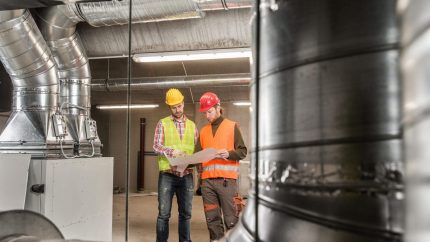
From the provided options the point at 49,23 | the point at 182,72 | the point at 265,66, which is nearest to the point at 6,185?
the point at 49,23

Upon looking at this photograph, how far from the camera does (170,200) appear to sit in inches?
127

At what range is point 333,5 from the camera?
0.63 meters

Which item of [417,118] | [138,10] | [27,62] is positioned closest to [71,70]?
[27,62]

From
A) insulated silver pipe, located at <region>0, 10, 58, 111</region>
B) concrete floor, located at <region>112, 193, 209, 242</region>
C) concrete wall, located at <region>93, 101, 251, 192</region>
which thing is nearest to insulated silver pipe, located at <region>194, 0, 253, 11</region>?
insulated silver pipe, located at <region>0, 10, 58, 111</region>

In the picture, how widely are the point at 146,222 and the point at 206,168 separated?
8.55 ft

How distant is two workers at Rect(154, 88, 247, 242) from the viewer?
10.0ft

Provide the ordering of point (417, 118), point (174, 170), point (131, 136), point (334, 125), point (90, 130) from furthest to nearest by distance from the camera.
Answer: point (131, 136)
point (90, 130)
point (174, 170)
point (334, 125)
point (417, 118)

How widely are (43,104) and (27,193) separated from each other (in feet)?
2.62

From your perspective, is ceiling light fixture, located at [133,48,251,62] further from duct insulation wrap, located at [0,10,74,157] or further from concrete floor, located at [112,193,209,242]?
concrete floor, located at [112,193,209,242]

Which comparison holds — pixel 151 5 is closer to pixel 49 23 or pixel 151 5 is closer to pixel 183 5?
pixel 183 5

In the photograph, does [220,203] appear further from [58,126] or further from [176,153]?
[58,126]

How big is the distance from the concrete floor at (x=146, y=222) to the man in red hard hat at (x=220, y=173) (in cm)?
129

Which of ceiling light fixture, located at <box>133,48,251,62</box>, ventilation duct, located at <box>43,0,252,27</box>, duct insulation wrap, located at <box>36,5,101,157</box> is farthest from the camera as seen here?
ceiling light fixture, located at <box>133,48,251,62</box>

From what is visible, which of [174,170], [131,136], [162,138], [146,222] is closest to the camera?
[174,170]
